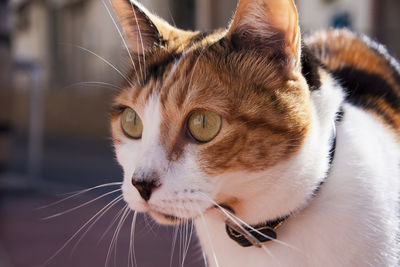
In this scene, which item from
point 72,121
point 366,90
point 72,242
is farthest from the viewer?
point 72,121

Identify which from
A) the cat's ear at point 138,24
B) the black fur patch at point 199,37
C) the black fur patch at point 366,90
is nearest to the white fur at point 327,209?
the black fur patch at point 366,90

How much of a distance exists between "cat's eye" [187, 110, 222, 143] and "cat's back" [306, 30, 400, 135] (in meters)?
0.44

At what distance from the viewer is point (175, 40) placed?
1312mm

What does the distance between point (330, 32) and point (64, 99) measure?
8814 millimetres

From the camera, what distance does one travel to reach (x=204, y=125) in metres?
1.05

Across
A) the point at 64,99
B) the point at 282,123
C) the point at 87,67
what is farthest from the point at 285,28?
the point at 64,99

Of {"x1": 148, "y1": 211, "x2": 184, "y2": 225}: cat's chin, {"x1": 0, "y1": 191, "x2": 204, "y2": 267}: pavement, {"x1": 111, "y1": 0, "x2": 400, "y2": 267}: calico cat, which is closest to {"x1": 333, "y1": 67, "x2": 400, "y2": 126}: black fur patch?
{"x1": 111, "y1": 0, "x2": 400, "y2": 267}: calico cat

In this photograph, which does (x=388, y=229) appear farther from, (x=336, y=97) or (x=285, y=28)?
(x=285, y=28)

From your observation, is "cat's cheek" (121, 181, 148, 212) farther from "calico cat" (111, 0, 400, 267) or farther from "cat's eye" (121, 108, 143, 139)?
"cat's eye" (121, 108, 143, 139)

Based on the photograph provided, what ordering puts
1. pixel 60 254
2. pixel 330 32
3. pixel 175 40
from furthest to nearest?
pixel 60 254 → pixel 330 32 → pixel 175 40

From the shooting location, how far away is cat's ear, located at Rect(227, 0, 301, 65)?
1038 mm

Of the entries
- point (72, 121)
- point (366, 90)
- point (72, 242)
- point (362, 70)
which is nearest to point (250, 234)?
point (366, 90)

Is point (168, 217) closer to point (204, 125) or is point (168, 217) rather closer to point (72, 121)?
point (204, 125)

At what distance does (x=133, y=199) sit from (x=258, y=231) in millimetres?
272
